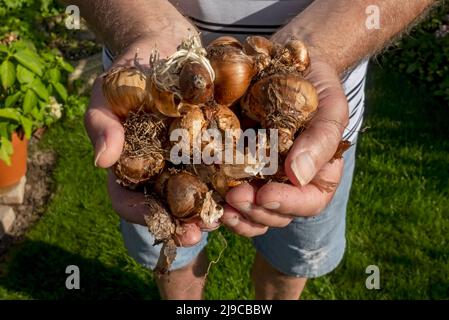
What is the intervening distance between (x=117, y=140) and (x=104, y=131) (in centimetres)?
4

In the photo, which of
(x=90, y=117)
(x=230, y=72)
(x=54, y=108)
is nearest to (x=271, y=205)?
(x=230, y=72)

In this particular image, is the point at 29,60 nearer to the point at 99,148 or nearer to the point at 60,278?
the point at 60,278

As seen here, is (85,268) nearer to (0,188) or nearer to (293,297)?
(0,188)

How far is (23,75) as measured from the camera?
2.48m

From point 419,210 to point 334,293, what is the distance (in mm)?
634

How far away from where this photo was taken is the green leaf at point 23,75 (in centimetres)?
247

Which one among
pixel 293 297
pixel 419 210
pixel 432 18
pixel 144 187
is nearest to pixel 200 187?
pixel 144 187

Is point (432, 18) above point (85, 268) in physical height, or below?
above

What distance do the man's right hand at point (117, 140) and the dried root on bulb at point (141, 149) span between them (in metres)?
0.04

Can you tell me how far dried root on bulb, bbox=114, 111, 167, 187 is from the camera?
1269 mm

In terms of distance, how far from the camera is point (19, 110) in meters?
2.57

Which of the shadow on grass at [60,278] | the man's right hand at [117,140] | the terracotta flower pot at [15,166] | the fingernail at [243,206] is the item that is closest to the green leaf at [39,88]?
the terracotta flower pot at [15,166]
